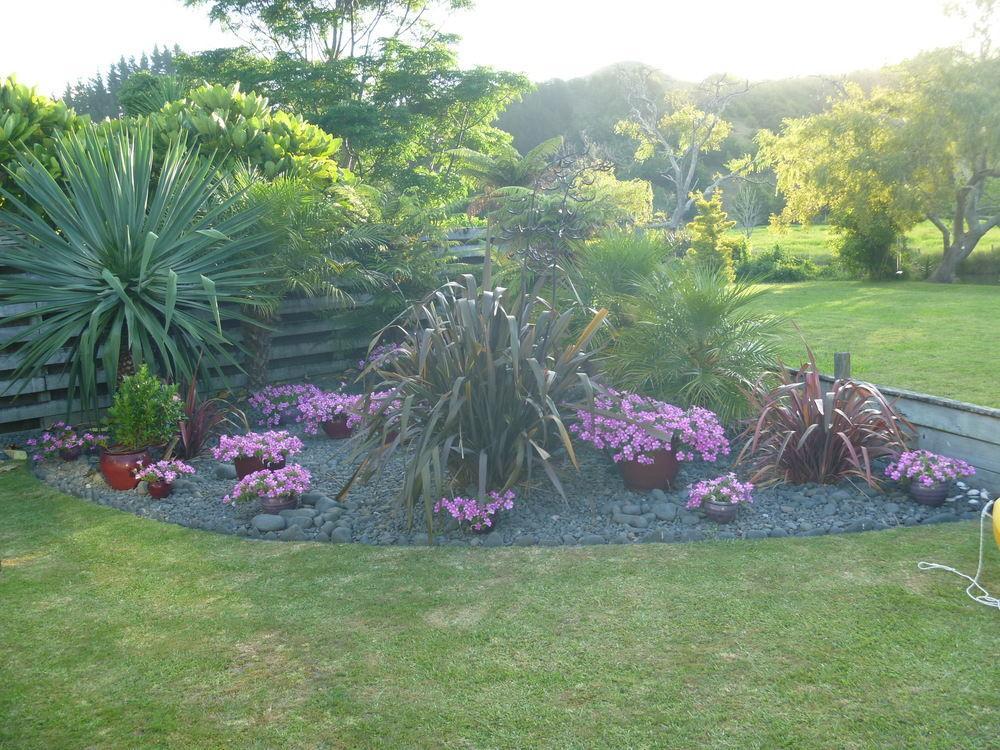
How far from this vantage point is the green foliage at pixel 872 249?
20453mm

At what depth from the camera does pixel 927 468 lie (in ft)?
15.4

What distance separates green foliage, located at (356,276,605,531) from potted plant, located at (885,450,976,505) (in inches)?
75.9

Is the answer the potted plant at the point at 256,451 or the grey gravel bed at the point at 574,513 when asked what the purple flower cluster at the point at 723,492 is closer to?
the grey gravel bed at the point at 574,513

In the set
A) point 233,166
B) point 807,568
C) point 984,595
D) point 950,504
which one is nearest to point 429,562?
point 807,568

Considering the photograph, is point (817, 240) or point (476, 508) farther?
point (817, 240)

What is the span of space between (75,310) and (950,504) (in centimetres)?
601

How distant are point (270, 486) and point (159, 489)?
98 centimetres

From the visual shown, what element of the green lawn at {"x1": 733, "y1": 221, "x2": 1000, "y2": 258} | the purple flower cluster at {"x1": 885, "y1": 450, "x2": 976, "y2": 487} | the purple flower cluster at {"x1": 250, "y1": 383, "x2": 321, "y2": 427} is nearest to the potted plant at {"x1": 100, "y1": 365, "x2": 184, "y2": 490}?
the purple flower cluster at {"x1": 250, "y1": 383, "x2": 321, "y2": 427}

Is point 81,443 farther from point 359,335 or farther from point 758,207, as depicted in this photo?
point 758,207

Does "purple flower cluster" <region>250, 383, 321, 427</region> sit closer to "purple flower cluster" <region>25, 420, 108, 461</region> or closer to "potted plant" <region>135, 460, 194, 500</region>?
"purple flower cluster" <region>25, 420, 108, 461</region>

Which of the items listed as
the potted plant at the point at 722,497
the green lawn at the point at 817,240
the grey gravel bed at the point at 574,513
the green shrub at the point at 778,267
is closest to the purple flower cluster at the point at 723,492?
the potted plant at the point at 722,497

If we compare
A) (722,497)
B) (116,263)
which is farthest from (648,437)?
(116,263)

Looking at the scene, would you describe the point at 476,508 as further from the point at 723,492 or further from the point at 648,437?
the point at 723,492

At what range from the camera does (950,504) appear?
4.77 m
